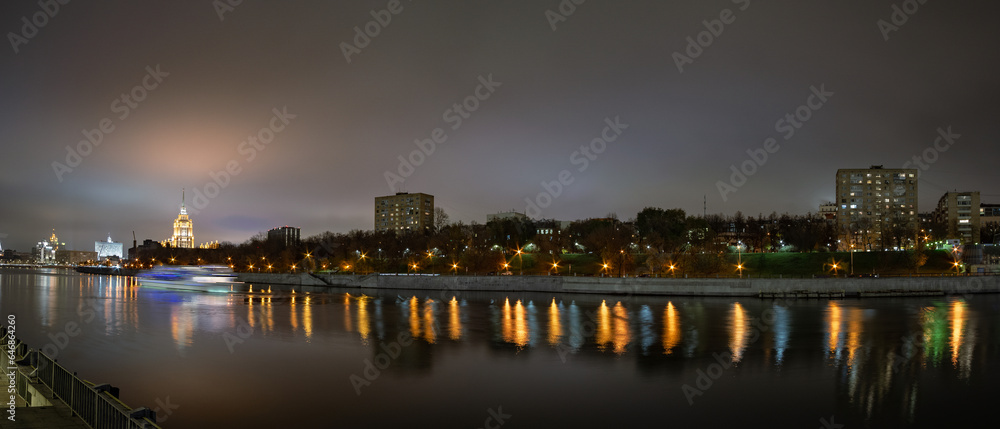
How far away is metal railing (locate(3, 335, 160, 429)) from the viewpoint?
827 cm

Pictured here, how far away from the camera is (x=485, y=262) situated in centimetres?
8881

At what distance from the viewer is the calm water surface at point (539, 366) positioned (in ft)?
52.4

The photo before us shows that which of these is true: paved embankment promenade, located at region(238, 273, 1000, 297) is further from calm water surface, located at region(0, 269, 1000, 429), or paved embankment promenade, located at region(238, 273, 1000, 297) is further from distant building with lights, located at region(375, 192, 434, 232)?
distant building with lights, located at region(375, 192, 434, 232)

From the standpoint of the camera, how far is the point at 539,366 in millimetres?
22219

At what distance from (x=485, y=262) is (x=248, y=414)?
73.1 m

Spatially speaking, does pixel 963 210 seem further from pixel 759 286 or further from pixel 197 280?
pixel 197 280

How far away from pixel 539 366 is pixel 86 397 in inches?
592

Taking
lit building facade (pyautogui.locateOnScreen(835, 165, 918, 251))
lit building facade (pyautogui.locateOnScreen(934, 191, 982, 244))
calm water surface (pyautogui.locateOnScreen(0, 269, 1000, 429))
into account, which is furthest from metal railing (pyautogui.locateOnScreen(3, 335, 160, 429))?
lit building facade (pyautogui.locateOnScreen(835, 165, 918, 251))

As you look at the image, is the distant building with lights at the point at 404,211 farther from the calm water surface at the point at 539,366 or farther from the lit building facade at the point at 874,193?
the calm water surface at the point at 539,366

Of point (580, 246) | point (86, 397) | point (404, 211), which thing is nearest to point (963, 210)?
point (580, 246)

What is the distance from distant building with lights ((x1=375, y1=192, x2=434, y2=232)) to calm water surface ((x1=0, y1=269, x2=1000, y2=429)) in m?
140

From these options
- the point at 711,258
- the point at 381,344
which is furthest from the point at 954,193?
the point at 381,344

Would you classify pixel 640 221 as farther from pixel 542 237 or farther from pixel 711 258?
pixel 711 258

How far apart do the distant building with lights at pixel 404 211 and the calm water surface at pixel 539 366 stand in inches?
5510
